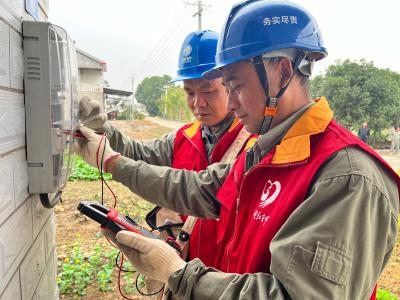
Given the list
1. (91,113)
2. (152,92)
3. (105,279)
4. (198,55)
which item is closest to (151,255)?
(91,113)

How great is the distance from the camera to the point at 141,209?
7.36m

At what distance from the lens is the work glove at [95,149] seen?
2.34m

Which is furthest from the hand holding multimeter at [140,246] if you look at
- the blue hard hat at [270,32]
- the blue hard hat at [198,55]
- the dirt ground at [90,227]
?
the dirt ground at [90,227]

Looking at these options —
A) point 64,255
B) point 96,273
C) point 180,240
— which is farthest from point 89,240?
point 180,240

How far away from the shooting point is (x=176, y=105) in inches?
1927

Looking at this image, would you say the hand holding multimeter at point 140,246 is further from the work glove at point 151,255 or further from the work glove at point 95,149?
the work glove at point 95,149

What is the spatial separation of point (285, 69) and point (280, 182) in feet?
1.64

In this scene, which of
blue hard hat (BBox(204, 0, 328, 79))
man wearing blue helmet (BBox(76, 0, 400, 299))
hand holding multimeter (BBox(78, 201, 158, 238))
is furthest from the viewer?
hand holding multimeter (BBox(78, 201, 158, 238))

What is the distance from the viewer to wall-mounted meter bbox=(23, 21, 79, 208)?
154 cm

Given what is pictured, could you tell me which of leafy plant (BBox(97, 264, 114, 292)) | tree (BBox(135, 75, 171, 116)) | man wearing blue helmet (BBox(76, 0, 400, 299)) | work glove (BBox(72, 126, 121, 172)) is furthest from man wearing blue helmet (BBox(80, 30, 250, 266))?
tree (BBox(135, 75, 171, 116))

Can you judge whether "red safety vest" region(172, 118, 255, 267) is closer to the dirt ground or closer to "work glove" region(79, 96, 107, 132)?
"work glove" region(79, 96, 107, 132)

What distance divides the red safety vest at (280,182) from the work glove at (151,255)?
27cm

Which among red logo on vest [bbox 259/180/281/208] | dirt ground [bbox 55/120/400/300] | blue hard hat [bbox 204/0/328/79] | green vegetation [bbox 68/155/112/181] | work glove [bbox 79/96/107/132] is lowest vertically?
dirt ground [bbox 55/120/400/300]

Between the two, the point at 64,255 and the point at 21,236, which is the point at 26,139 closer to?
the point at 21,236
